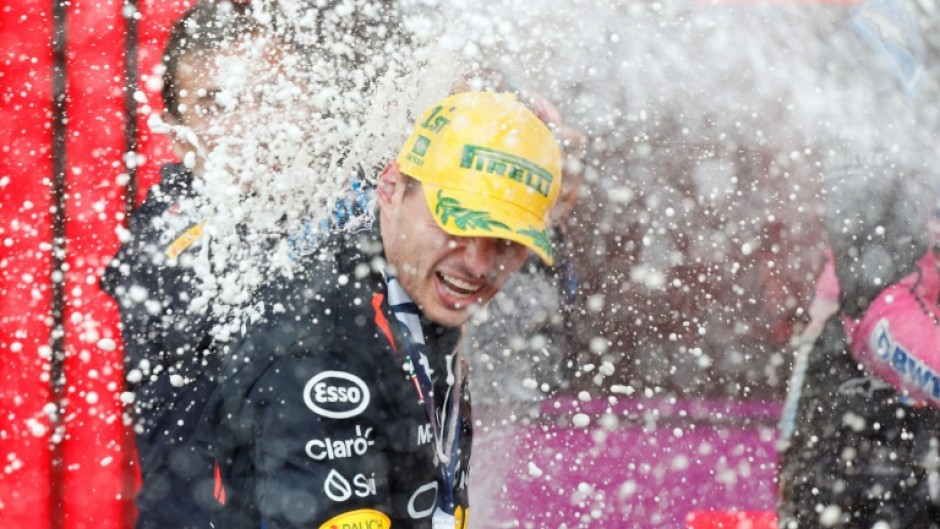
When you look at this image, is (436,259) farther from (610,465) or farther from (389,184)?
(610,465)

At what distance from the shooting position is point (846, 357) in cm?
328

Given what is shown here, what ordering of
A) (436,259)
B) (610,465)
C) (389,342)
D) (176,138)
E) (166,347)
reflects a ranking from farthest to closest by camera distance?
(610,465), (176,138), (166,347), (436,259), (389,342)

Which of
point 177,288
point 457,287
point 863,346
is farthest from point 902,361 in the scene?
point 177,288

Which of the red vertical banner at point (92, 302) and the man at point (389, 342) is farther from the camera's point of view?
the red vertical banner at point (92, 302)

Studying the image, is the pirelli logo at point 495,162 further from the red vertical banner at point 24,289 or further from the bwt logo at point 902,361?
the bwt logo at point 902,361

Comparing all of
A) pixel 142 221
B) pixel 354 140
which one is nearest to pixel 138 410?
pixel 142 221

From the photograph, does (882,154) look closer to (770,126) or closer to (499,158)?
(770,126)

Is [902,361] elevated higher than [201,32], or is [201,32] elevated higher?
[201,32]

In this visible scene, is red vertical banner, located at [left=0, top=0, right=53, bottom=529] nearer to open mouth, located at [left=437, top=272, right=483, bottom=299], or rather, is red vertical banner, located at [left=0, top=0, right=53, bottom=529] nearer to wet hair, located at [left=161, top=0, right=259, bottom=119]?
wet hair, located at [left=161, top=0, right=259, bottom=119]

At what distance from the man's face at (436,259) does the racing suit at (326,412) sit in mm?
56

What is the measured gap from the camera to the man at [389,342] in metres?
1.68

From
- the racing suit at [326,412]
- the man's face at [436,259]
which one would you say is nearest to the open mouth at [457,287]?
the man's face at [436,259]

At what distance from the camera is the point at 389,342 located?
1.84 meters

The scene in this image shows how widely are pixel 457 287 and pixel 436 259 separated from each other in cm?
9
